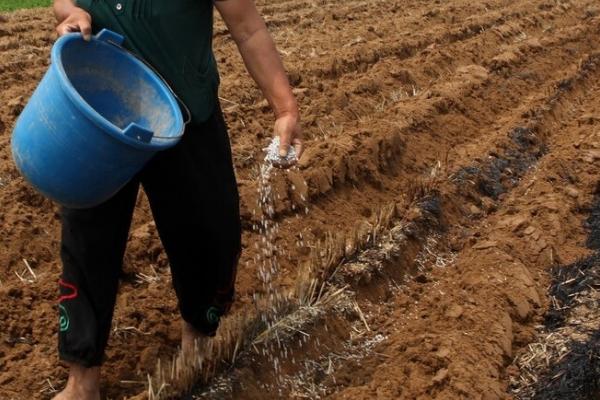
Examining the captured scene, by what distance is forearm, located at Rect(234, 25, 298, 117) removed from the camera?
280 centimetres

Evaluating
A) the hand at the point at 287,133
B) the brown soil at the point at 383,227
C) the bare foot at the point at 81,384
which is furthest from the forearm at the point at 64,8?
the brown soil at the point at 383,227

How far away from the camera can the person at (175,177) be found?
108 inches

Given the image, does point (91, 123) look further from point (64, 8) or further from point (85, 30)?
point (64, 8)

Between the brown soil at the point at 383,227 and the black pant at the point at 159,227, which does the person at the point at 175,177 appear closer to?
the black pant at the point at 159,227

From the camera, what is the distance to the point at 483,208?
17.1 feet

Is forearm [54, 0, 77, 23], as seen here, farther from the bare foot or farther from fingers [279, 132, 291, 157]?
the bare foot

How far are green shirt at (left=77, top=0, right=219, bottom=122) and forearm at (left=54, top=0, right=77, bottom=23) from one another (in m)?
0.03

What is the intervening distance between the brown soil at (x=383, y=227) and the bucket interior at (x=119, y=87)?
1.09 meters

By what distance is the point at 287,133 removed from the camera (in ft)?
9.16

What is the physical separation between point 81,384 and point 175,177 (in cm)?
81

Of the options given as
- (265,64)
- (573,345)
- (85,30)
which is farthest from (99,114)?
(573,345)

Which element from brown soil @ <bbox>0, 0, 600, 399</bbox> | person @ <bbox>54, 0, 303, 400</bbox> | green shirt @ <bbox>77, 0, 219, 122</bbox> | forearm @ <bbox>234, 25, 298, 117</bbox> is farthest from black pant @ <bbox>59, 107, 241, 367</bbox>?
brown soil @ <bbox>0, 0, 600, 399</bbox>

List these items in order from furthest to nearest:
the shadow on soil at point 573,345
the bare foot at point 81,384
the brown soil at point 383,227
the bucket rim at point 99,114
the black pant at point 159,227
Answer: the brown soil at point 383,227, the shadow on soil at point 573,345, the bare foot at point 81,384, the black pant at point 159,227, the bucket rim at point 99,114

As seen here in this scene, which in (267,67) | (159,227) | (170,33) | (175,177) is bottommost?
(159,227)
